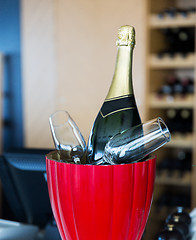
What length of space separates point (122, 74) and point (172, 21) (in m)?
2.20

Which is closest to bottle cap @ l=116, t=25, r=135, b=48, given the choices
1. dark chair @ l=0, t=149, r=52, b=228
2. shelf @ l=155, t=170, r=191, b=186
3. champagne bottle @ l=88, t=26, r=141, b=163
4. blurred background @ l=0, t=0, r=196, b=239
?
champagne bottle @ l=88, t=26, r=141, b=163

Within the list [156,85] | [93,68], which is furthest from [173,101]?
[93,68]

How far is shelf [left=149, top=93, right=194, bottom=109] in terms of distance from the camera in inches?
103

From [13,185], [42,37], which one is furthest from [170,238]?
[42,37]

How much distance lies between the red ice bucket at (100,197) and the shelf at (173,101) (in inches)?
87.3

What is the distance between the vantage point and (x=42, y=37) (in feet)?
9.68

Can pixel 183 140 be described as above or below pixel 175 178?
above

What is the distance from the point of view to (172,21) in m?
2.56

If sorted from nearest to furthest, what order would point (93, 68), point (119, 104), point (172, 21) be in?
point (119, 104) < point (172, 21) < point (93, 68)

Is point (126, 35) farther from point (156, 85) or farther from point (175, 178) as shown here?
→ point (156, 85)

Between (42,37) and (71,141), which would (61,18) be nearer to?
(42,37)

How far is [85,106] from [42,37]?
69 centimetres

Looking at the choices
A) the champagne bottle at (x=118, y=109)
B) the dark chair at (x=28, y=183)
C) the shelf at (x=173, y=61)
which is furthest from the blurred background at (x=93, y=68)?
the champagne bottle at (x=118, y=109)

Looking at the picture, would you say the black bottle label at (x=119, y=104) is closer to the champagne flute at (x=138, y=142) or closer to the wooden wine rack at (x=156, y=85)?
the champagne flute at (x=138, y=142)
